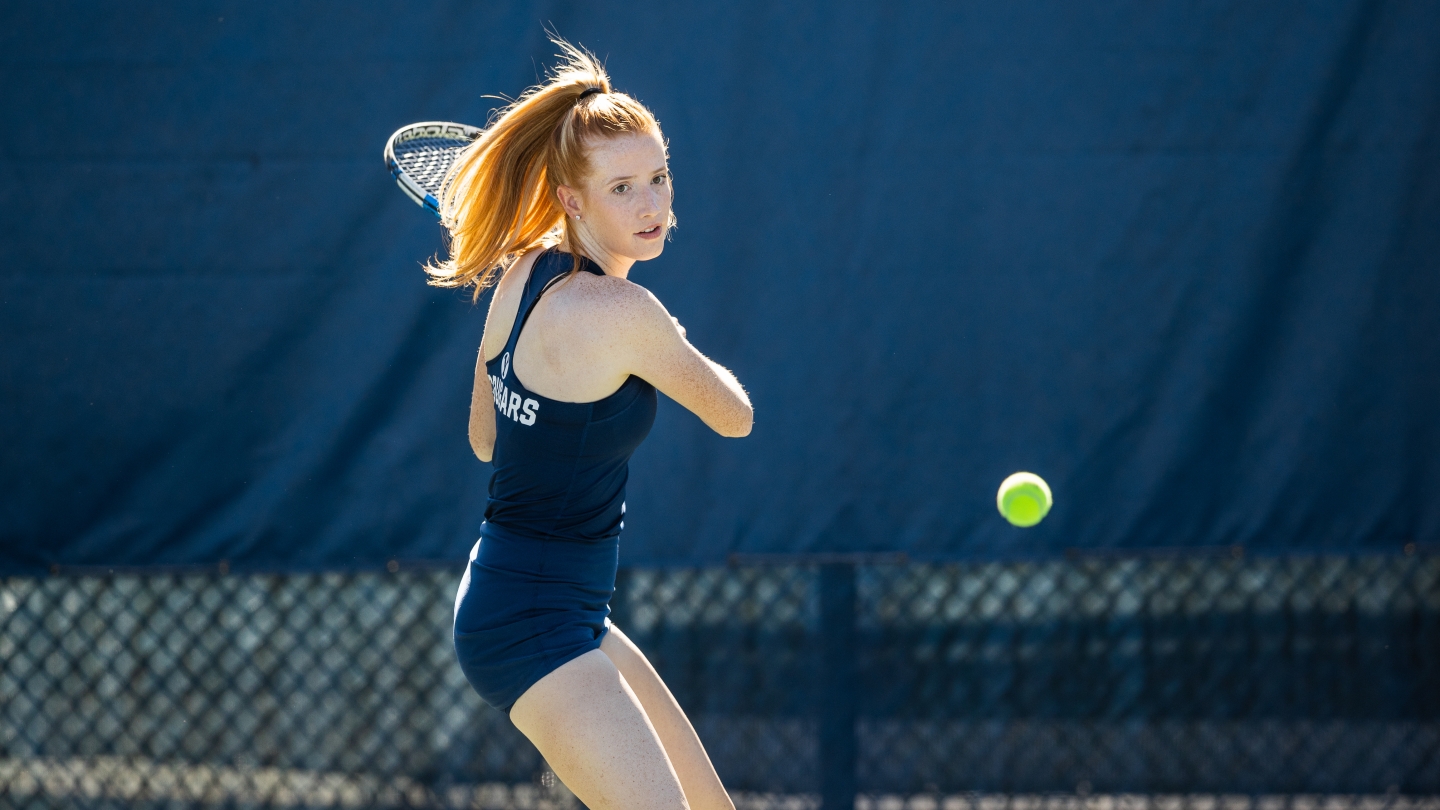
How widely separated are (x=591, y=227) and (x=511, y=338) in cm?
25

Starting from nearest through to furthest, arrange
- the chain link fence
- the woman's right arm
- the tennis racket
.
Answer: the woman's right arm
the tennis racket
the chain link fence

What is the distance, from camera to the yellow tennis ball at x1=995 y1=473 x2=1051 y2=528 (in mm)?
2803

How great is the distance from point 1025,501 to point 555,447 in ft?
4.00

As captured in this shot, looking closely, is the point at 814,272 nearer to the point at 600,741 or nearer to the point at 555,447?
the point at 555,447

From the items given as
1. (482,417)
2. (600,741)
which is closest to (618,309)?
(482,417)

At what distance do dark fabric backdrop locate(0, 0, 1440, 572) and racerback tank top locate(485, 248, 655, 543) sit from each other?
39.0 inches

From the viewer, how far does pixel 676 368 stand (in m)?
1.99

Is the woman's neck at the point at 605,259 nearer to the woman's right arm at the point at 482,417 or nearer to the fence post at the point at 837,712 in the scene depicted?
the woman's right arm at the point at 482,417

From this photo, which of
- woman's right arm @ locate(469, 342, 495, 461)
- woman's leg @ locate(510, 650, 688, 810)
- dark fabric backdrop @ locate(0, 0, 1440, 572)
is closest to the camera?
woman's leg @ locate(510, 650, 688, 810)

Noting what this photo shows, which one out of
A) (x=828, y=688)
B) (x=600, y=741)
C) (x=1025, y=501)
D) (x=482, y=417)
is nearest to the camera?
(x=600, y=741)

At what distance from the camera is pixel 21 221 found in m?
3.10

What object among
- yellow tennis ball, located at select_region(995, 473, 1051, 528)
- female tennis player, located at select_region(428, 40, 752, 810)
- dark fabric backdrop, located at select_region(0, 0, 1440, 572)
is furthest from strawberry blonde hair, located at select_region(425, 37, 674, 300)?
yellow tennis ball, located at select_region(995, 473, 1051, 528)

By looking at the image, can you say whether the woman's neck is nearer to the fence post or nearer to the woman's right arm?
the woman's right arm

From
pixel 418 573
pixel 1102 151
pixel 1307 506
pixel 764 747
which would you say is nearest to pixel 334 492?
pixel 418 573
